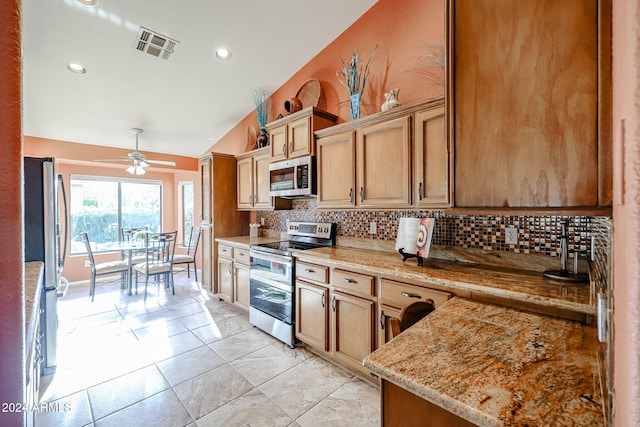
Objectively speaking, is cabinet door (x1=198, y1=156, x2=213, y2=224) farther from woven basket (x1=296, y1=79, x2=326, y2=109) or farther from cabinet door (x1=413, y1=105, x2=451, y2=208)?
cabinet door (x1=413, y1=105, x2=451, y2=208)

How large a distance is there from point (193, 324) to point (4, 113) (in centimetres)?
328

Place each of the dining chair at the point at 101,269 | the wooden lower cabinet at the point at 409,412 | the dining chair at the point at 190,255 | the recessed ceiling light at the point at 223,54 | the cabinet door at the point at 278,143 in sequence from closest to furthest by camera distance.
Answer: the wooden lower cabinet at the point at 409,412
the recessed ceiling light at the point at 223,54
the cabinet door at the point at 278,143
the dining chair at the point at 101,269
the dining chair at the point at 190,255

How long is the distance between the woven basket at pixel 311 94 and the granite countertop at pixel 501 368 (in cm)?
274

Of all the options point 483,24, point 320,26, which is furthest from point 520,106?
point 320,26

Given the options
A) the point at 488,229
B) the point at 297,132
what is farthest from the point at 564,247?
the point at 297,132

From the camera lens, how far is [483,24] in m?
1.19

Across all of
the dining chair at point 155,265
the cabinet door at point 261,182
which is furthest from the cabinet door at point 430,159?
the dining chair at point 155,265

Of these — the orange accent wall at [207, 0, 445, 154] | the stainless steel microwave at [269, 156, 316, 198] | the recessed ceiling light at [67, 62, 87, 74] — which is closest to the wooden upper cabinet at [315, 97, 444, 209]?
the stainless steel microwave at [269, 156, 316, 198]

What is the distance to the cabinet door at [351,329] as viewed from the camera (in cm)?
209

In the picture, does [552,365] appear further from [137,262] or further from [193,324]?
[137,262]

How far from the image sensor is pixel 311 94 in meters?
3.38

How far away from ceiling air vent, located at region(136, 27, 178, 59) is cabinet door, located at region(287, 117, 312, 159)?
4.79 feet

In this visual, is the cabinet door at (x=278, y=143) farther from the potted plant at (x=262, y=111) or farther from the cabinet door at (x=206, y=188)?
the cabinet door at (x=206, y=188)

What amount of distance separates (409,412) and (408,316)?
0.42 m
